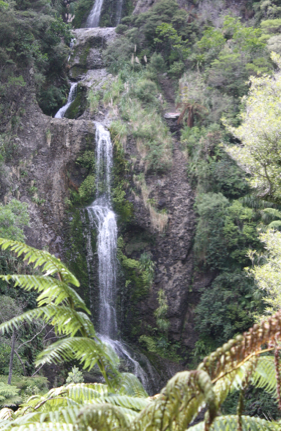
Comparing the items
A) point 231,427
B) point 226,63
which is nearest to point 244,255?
point 226,63

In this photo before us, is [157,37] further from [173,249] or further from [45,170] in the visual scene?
[173,249]

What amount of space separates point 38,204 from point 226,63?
11217 millimetres

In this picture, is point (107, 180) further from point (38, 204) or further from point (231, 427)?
point (231, 427)

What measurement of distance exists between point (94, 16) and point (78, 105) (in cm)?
1186

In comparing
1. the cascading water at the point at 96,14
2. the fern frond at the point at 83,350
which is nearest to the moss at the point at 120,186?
the fern frond at the point at 83,350

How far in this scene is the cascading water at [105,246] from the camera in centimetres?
1286

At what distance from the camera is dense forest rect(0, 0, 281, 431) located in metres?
9.60

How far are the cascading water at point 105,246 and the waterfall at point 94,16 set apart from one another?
49.5 feet

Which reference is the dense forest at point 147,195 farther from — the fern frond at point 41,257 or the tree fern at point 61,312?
the fern frond at point 41,257

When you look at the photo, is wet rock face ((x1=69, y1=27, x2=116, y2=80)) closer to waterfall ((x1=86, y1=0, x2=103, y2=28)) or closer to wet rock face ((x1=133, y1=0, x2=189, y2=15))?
wet rock face ((x1=133, y1=0, x2=189, y2=15))

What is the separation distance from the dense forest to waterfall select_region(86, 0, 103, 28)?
8453 mm

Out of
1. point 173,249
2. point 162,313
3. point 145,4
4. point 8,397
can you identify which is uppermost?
point 145,4

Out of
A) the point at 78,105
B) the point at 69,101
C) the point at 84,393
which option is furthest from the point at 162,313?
the point at 69,101

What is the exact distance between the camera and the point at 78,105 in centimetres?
1864
